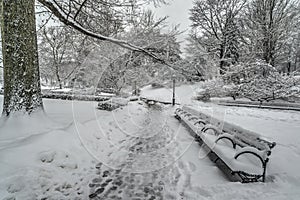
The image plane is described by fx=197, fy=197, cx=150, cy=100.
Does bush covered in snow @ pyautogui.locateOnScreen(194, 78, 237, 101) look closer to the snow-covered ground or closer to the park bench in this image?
the snow-covered ground

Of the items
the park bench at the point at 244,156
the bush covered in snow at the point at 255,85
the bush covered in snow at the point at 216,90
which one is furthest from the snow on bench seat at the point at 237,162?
the bush covered in snow at the point at 216,90

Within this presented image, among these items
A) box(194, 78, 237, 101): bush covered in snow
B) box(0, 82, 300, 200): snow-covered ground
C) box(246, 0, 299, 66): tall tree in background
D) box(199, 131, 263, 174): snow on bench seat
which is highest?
box(246, 0, 299, 66): tall tree in background

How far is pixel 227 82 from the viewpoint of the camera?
18828 millimetres

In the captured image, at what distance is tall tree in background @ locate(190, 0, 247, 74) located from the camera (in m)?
22.8

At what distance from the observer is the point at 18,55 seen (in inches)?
167

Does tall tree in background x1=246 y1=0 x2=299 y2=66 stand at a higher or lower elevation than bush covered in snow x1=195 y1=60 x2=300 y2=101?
higher

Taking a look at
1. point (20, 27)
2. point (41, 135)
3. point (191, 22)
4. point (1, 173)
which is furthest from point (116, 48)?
point (191, 22)

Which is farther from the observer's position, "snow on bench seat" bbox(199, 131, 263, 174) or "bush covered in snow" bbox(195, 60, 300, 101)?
"bush covered in snow" bbox(195, 60, 300, 101)

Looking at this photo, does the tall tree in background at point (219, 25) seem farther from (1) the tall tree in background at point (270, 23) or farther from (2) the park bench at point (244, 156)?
(2) the park bench at point (244, 156)

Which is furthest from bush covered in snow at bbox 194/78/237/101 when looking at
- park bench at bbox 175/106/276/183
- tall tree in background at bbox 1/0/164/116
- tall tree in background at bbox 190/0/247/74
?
tall tree in background at bbox 1/0/164/116

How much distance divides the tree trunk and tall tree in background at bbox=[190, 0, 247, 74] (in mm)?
20704

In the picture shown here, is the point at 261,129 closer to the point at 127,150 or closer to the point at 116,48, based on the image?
the point at 127,150

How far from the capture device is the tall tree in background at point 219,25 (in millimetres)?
22828

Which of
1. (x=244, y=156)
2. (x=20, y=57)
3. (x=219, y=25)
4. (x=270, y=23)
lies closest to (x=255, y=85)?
(x=270, y=23)
